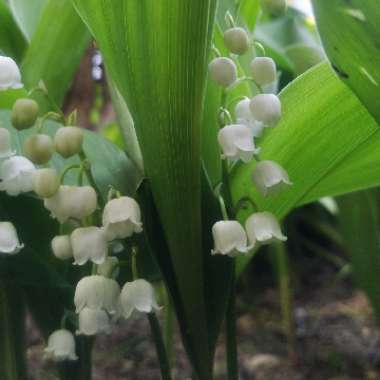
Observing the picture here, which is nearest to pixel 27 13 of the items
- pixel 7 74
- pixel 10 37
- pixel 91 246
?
pixel 10 37

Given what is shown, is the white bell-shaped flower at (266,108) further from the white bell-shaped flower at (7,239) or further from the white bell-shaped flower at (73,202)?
the white bell-shaped flower at (7,239)

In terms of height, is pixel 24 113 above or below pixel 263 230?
above

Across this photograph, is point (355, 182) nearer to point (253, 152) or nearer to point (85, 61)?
point (253, 152)

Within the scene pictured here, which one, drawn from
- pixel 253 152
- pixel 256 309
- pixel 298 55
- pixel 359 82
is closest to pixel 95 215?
pixel 253 152

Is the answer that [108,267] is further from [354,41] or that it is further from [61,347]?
[354,41]

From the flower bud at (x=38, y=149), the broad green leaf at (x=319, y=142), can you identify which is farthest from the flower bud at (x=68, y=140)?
the broad green leaf at (x=319, y=142)

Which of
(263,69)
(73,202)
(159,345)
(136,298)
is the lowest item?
(159,345)
